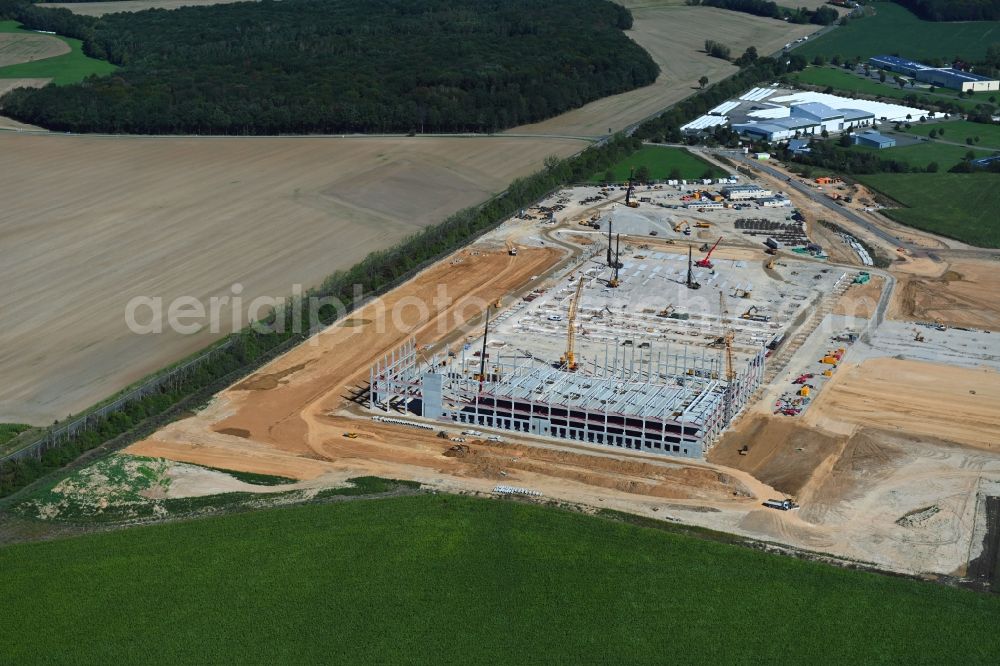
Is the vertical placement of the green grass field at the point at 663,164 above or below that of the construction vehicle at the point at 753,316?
above

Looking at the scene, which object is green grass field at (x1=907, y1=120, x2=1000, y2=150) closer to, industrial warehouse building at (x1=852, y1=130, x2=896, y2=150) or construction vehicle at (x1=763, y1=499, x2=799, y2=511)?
industrial warehouse building at (x1=852, y1=130, x2=896, y2=150)

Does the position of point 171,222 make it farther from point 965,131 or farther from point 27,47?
point 27,47

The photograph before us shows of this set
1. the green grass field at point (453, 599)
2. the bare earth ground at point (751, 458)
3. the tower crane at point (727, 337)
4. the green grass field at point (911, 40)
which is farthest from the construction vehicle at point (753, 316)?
the green grass field at point (911, 40)

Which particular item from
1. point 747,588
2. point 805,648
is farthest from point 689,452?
point 805,648

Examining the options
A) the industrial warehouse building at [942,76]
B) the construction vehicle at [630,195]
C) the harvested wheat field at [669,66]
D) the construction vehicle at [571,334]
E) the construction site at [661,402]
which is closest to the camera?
the construction site at [661,402]

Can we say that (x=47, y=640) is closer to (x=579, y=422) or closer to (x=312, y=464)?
(x=312, y=464)

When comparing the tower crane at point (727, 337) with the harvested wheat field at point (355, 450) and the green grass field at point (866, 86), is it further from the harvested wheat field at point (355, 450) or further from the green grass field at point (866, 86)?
the green grass field at point (866, 86)

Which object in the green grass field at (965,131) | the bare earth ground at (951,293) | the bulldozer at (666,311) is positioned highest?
the green grass field at (965,131)
